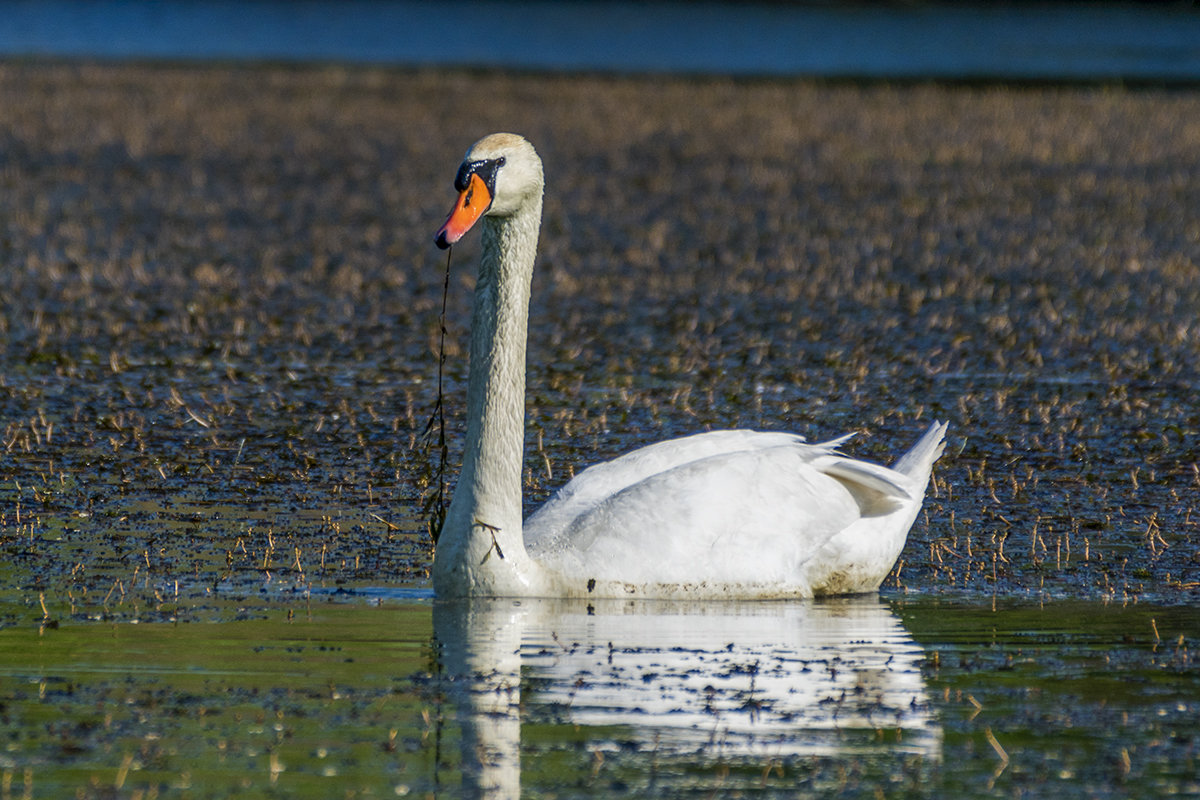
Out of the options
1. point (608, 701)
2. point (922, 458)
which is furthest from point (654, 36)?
point (608, 701)

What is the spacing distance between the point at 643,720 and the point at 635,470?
2149 mm

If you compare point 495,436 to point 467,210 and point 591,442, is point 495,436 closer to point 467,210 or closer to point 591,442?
point 467,210

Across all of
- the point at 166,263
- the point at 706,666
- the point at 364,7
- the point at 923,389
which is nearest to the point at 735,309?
the point at 923,389

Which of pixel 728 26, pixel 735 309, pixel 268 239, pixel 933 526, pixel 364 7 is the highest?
pixel 364 7

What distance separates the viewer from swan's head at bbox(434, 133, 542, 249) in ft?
23.7

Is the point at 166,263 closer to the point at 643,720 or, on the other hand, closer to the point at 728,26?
the point at 643,720

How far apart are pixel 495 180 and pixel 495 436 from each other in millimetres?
914

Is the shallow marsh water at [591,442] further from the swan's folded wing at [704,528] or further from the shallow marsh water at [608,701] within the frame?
the swan's folded wing at [704,528]

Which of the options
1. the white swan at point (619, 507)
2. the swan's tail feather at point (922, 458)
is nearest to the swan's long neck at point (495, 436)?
the white swan at point (619, 507)

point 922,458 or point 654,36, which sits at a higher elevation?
point 654,36

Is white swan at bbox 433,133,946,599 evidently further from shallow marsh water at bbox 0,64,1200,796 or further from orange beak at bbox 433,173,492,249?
shallow marsh water at bbox 0,64,1200,796

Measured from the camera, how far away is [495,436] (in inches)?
295

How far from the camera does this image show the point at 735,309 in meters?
15.0

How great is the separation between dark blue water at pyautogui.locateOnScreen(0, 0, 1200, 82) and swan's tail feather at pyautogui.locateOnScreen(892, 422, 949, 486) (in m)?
32.5
